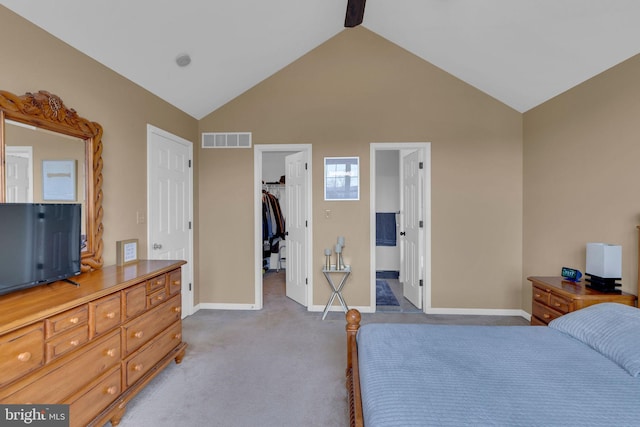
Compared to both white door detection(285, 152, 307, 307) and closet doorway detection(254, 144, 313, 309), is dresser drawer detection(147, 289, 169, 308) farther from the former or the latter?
white door detection(285, 152, 307, 307)

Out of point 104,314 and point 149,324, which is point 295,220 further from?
point 104,314

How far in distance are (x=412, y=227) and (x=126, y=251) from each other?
3.26 m

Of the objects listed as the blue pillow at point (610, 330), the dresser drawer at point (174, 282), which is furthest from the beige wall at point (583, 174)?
the dresser drawer at point (174, 282)

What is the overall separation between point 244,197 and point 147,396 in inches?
90.2

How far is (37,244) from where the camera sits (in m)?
1.56

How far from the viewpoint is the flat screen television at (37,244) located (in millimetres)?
1438

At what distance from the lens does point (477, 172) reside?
11.8 ft

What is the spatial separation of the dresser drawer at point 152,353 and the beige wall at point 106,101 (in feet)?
2.48

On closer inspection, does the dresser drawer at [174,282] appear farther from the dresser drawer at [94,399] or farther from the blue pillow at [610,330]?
the blue pillow at [610,330]

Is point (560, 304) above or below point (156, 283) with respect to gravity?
below

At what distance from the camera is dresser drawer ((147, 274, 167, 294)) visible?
2072mm

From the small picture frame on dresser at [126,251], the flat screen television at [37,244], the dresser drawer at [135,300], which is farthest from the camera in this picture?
the small picture frame on dresser at [126,251]

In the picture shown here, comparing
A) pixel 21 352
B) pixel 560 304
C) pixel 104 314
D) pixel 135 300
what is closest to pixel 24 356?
pixel 21 352

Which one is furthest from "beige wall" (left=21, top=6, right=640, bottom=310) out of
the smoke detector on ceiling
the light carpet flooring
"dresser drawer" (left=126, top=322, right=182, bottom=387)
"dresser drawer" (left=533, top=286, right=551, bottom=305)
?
"dresser drawer" (left=126, top=322, right=182, bottom=387)
